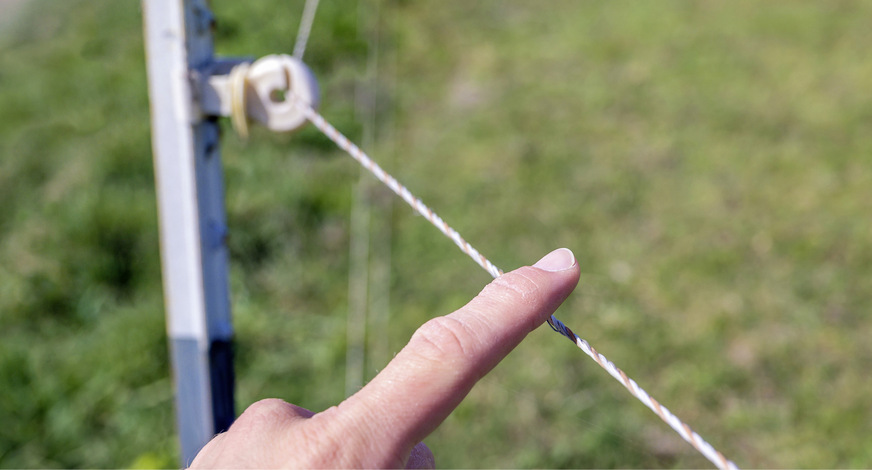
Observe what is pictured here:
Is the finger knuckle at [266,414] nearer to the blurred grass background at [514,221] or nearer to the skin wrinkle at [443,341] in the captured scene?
the skin wrinkle at [443,341]

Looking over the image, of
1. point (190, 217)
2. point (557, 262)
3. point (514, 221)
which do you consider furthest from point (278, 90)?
point (514, 221)

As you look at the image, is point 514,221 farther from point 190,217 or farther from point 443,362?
point 443,362

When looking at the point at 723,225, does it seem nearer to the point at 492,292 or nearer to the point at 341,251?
the point at 341,251

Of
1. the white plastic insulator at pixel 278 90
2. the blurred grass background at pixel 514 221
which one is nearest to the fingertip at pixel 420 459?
the blurred grass background at pixel 514 221

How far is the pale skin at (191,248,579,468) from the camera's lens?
32cm

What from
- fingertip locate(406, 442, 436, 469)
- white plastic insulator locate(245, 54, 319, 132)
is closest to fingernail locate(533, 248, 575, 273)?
fingertip locate(406, 442, 436, 469)

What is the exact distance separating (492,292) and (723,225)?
1682mm

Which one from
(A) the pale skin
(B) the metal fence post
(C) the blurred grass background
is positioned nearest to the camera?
(A) the pale skin

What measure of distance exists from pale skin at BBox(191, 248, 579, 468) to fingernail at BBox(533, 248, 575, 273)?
3 centimetres

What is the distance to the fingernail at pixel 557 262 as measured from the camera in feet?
1.34

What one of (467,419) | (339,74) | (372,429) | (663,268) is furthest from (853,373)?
(339,74)

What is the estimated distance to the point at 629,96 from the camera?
247 centimetres

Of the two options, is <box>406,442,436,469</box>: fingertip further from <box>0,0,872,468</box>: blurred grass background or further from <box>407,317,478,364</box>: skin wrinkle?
<box>0,0,872,468</box>: blurred grass background

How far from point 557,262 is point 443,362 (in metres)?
0.11
